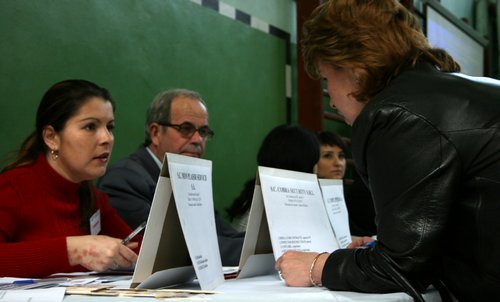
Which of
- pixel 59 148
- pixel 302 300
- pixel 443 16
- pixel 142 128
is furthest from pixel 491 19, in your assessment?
pixel 302 300

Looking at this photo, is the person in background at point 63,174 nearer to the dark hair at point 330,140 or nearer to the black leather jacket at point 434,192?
the black leather jacket at point 434,192

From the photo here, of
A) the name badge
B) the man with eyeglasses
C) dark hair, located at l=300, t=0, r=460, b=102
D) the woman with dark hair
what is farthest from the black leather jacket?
the woman with dark hair

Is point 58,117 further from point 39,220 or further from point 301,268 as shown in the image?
point 301,268

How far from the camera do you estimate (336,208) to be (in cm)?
215

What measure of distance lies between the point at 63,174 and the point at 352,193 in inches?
66.5

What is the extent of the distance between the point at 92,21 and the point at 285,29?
1.97 metres

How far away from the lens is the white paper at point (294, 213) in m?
1.54

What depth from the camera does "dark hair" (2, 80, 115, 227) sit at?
77.6 inches

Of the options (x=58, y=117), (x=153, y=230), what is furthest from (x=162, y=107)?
(x=153, y=230)

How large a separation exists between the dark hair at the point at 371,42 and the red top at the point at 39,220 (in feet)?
2.59

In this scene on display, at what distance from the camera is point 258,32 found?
13.8 feet

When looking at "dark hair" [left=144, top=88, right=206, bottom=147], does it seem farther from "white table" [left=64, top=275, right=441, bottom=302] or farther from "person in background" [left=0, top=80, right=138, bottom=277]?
"white table" [left=64, top=275, right=441, bottom=302]

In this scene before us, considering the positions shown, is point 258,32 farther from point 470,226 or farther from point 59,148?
point 470,226

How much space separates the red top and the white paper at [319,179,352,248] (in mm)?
698
